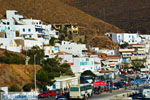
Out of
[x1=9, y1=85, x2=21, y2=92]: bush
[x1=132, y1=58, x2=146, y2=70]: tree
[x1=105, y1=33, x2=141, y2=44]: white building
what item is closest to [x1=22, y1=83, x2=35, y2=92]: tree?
[x1=9, y1=85, x2=21, y2=92]: bush

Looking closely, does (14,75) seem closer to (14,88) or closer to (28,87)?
(28,87)

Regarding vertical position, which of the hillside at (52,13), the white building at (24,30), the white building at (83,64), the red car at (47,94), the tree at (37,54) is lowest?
the red car at (47,94)

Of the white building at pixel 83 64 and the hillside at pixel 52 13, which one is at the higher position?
the hillside at pixel 52 13

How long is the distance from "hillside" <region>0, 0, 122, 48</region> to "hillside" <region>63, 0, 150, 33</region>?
1586cm

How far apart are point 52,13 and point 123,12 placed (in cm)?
5013

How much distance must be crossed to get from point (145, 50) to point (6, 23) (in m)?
25.6

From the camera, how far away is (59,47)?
6812 cm

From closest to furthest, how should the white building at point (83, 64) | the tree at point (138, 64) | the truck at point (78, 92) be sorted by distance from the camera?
the truck at point (78, 92)
the white building at point (83, 64)
the tree at point (138, 64)

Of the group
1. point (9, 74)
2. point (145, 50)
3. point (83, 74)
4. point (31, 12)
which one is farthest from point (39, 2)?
point (9, 74)

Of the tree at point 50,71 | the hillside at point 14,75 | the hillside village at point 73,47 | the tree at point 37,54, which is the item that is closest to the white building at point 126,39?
the hillside village at point 73,47

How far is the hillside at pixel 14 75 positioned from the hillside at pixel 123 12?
90.4m

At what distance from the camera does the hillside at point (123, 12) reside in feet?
478

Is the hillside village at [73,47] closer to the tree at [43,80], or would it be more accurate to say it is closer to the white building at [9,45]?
the white building at [9,45]

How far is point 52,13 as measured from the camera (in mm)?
122438
